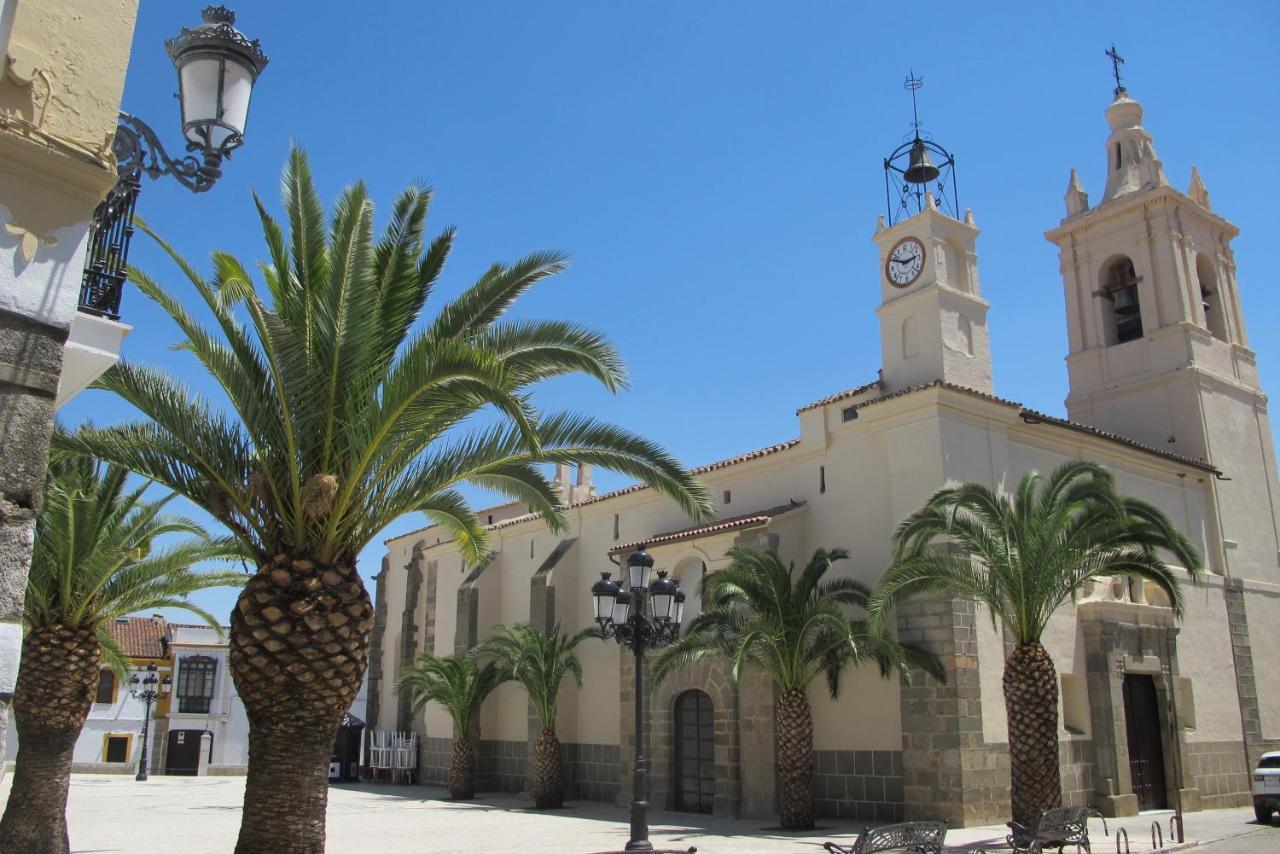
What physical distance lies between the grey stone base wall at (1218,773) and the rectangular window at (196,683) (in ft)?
124

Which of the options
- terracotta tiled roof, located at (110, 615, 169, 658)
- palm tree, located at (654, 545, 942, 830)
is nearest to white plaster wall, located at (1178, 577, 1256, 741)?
palm tree, located at (654, 545, 942, 830)

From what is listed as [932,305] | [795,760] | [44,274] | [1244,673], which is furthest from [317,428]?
[1244,673]

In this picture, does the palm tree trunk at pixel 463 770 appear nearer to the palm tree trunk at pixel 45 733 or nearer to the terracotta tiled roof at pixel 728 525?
the terracotta tiled roof at pixel 728 525

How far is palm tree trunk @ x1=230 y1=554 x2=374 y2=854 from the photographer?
806 centimetres

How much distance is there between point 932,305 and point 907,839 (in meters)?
12.1

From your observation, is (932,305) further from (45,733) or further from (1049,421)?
(45,733)

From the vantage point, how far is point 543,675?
2339 centimetres

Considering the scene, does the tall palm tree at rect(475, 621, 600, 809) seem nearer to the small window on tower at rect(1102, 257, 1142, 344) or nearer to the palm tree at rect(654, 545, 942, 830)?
the palm tree at rect(654, 545, 942, 830)

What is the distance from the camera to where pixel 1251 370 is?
26141 millimetres

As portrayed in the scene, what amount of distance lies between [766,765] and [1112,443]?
1019cm

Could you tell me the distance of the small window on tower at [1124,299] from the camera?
84.7 feet

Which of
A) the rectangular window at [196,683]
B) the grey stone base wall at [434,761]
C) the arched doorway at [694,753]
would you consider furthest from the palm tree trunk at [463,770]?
the rectangular window at [196,683]

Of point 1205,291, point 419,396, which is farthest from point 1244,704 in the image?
point 419,396

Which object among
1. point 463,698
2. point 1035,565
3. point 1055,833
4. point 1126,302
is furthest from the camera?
point 1126,302
